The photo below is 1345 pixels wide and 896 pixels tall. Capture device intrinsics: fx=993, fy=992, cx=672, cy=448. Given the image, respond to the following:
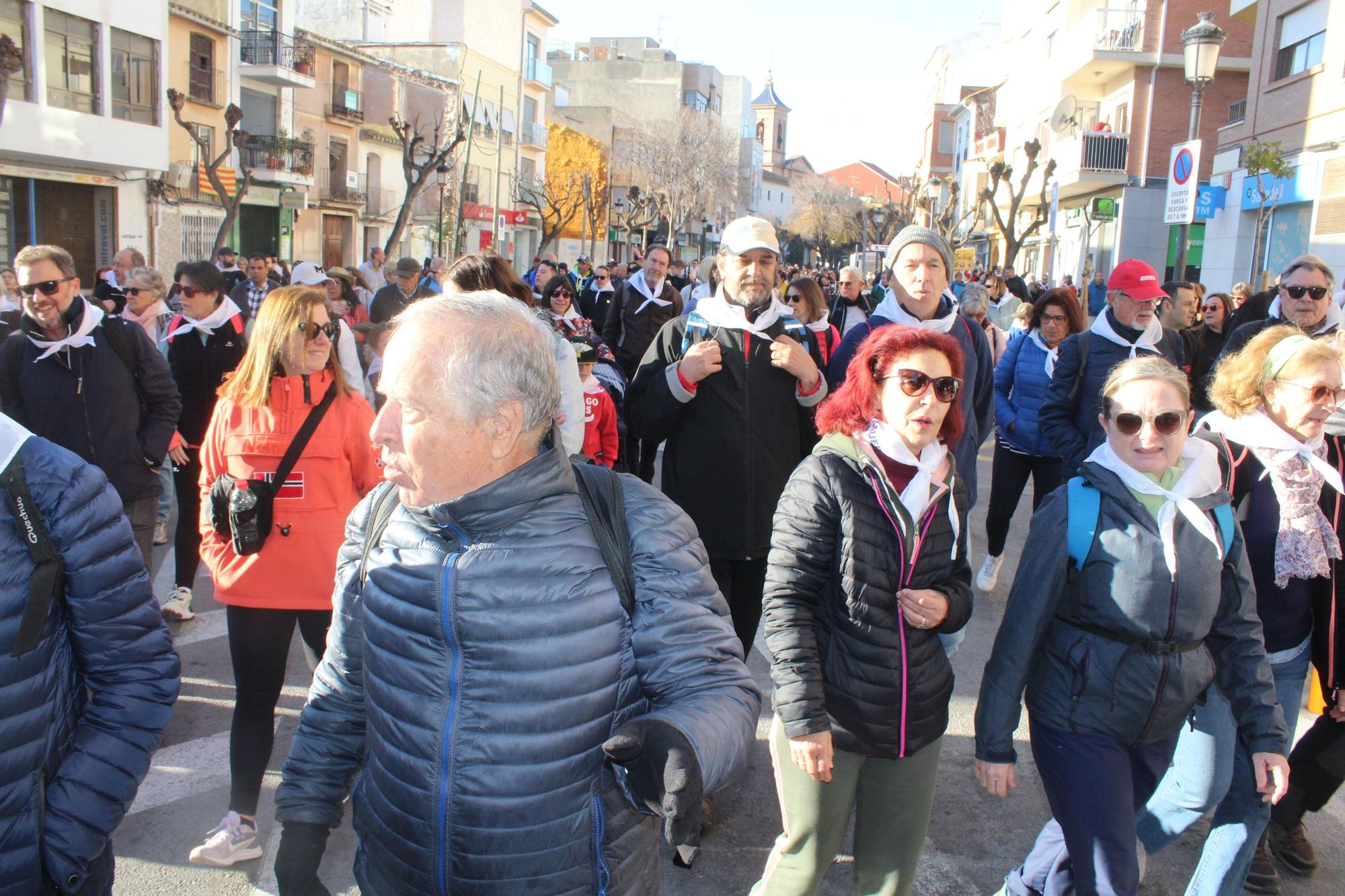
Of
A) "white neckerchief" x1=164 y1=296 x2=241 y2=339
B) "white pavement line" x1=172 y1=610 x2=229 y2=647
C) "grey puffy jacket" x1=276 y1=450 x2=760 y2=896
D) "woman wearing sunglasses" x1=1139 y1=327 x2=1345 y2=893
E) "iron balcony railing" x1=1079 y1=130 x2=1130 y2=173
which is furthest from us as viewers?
"iron balcony railing" x1=1079 y1=130 x2=1130 y2=173

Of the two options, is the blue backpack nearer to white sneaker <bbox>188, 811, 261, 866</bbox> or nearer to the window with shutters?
white sneaker <bbox>188, 811, 261, 866</bbox>

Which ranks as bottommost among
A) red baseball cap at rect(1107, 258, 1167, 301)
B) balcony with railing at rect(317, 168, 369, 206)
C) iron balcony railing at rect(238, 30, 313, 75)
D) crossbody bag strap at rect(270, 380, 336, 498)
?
crossbody bag strap at rect(270, 380, 336, 498)

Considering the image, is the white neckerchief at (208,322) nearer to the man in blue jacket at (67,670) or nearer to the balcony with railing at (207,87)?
the man in blue jacket at (67,670)

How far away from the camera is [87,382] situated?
456 centimetres

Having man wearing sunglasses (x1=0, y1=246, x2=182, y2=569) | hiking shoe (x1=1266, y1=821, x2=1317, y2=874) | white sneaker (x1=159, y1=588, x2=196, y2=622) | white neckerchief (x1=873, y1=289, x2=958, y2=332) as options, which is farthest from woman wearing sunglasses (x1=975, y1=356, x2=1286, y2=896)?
white sneaker (x1=159, y1=588, x2=196, y2=622)

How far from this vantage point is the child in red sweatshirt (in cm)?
545

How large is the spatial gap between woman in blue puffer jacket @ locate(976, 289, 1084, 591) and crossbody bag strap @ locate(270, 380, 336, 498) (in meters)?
4.34

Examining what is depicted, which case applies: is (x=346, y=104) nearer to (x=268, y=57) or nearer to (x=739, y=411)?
(x=268, y=57)

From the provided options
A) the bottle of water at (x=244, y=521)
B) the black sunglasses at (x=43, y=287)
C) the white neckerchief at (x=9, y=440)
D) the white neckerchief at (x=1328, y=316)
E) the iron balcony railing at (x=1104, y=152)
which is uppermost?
the iron balcony railing at (x=1104, y=152)

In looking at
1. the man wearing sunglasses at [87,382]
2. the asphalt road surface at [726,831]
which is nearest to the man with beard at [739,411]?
the asphalt road surface at [726,831]

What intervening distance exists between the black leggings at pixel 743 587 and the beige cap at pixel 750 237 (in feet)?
3.90

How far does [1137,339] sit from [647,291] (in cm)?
560

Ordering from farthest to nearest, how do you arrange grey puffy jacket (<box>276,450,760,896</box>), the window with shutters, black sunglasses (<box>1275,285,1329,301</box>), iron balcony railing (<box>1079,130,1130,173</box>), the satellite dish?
the satellite dish < iron balcony railing (<box>1079,130,1130,173</box>) < the window with shutters < black sunglasses (<box>1275,285,1329,301</box>) < grey puffy jacket (<box>276,450,760,896</box>)

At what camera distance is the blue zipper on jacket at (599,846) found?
180cm
